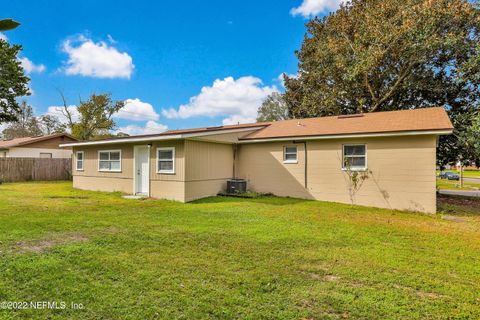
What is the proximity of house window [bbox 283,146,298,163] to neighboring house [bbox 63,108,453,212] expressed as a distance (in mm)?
43

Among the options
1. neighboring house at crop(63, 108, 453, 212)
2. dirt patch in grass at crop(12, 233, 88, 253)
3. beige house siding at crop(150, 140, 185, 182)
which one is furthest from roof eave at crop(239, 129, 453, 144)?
dirt patch in grass at crop(12, 233, 88, 253)

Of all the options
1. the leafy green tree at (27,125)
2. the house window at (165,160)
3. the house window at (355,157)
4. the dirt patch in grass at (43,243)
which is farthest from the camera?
the leafy green tree at (27,125)

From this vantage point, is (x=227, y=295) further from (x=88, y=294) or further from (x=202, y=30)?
(x=202, y=30)

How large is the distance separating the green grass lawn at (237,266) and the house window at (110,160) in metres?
5.20

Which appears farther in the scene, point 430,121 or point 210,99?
point 210,99

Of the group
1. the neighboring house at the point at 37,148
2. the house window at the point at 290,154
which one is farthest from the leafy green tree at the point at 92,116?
the house window at the point at 290,154

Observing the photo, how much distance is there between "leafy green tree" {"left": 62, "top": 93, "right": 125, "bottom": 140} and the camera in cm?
3166

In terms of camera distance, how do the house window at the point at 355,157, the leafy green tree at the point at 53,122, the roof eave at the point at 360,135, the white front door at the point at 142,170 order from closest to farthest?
the roof eave at the point at 360,135
the house window at the point at 355,157
the white front door at the point at 142,170
the leafy green tree at the point at 53,122

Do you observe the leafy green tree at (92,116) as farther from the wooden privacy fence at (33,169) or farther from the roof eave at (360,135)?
the roof eave at (360,135)

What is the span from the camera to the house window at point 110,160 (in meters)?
12.9

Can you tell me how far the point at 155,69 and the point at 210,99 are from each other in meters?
9.11

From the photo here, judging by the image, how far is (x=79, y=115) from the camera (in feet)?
105

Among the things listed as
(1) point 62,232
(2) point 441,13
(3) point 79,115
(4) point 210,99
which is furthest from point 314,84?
(3) point 79,115

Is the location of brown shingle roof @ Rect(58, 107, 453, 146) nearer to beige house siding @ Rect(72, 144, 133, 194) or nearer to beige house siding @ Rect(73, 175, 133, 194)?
beige house siding @ Rect(72, 144, 133, 194)
